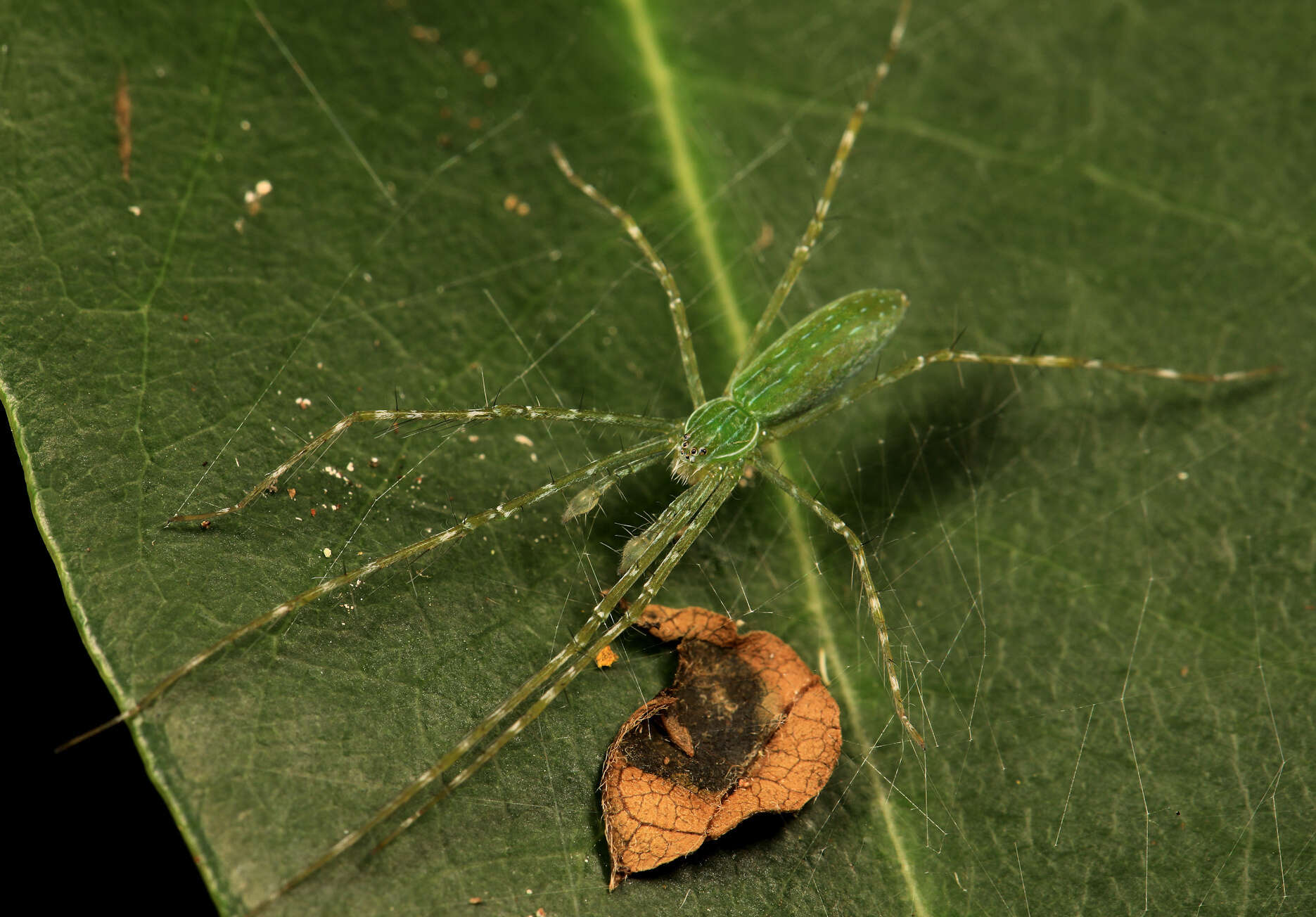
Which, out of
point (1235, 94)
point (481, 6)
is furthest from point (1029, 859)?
point (481, 6)

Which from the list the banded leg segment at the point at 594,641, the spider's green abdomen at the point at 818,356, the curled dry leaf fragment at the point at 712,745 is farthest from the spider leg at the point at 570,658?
the spider's green abdomen at the point at 818,356

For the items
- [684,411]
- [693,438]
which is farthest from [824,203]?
[693,438]

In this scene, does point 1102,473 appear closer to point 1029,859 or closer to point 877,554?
point 877,554

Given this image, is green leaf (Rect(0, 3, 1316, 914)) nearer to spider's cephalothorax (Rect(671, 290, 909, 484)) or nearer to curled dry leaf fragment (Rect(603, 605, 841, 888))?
curled dry leaf fragment (Rect(603, 605, 841, 888))

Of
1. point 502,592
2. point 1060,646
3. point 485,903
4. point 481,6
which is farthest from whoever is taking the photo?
point 481,6

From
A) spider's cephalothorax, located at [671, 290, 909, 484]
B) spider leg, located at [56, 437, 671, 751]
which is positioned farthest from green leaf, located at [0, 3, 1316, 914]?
spider's cephalothorax, located at [671, 290, 909, 484]

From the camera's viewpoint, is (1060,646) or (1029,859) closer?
(1029,859)
